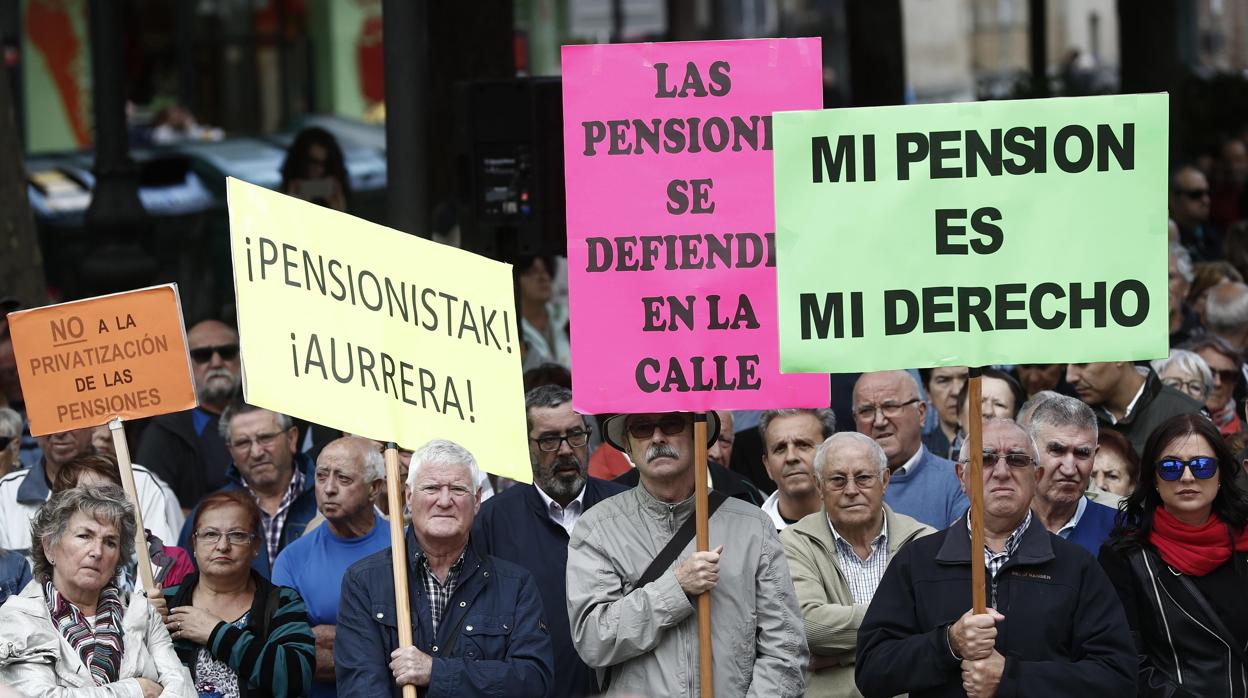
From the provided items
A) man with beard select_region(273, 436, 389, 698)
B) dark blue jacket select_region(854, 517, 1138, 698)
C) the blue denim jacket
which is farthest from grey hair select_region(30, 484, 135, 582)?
dark blue jacket select_region(854, 517, 1138, 698)

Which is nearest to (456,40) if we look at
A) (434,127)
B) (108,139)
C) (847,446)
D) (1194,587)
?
(434,127)

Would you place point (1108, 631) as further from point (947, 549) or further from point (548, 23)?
point (548, 23)

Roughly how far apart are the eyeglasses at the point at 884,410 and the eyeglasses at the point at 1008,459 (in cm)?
187

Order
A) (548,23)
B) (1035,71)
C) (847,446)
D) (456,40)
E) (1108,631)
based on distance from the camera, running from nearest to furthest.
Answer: (1108,631) → (847,446) → (456,40) → (1035,71) → (548,23)

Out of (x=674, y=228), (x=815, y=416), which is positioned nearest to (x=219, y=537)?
(x=674, y=228)

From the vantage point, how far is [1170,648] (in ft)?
21.6

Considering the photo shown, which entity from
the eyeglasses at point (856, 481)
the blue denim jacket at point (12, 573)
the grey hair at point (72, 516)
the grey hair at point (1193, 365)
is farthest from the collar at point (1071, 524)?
the blue denim jacket at point (12, 573)

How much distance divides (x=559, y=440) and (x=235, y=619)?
4.46 ft

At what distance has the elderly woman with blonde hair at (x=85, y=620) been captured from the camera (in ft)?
20.0

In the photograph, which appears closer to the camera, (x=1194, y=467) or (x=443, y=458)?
(x=443, y=458)

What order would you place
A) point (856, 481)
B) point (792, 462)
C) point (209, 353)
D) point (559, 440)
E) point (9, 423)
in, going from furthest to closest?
point (209, 353), point (9, 423), point (792, 462), point (559, 440), point (856, 481)

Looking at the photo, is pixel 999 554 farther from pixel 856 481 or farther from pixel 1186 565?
pixel 856 481

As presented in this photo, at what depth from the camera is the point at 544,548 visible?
7371mm

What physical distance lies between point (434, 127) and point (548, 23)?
2167cm
